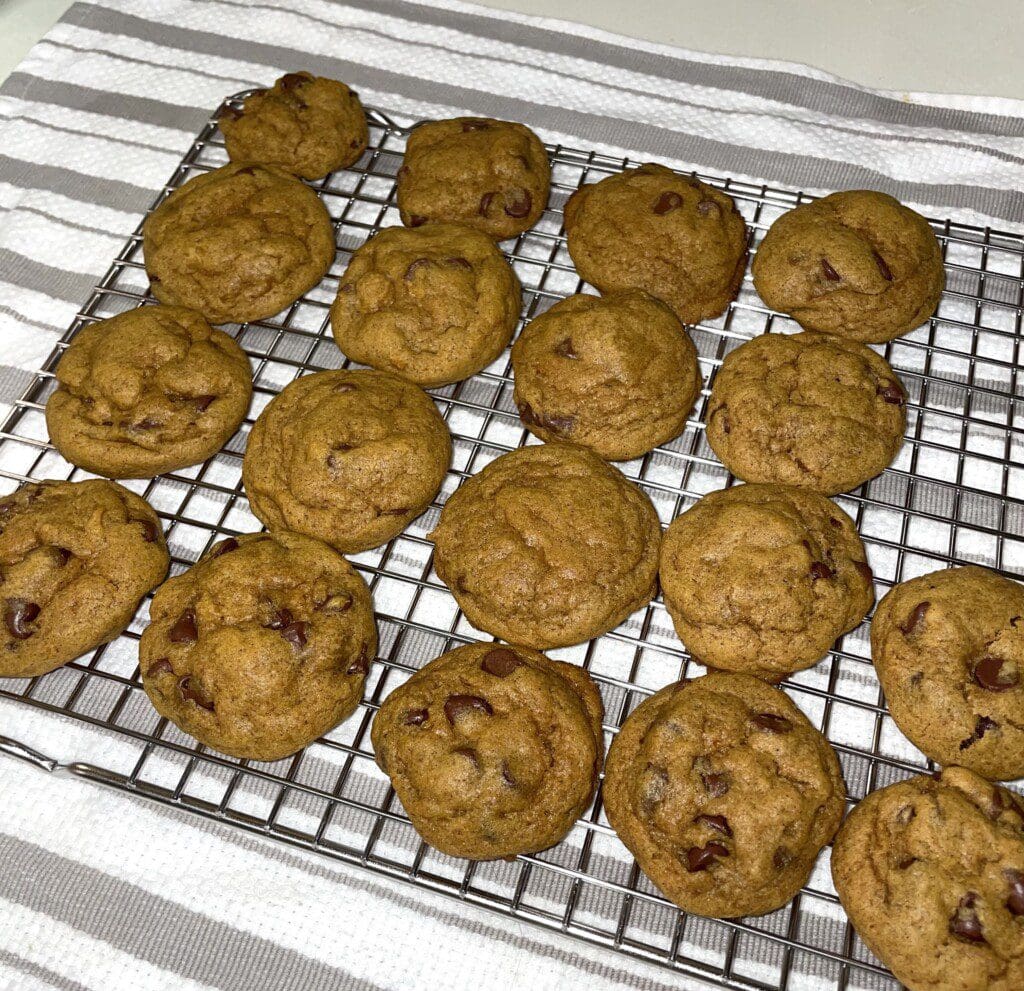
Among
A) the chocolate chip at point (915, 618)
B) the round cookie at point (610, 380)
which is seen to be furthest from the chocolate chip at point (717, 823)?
the round cookie at point (610, 380)

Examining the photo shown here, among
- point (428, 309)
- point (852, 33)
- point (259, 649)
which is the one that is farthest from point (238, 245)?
point (852, 33)

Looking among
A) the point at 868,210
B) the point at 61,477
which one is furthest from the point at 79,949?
the point at 868,210

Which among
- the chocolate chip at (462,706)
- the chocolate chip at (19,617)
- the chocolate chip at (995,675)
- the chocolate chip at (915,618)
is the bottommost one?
the chocolate chip at (995,675)

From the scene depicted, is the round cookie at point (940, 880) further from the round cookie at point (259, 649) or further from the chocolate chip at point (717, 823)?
the round cookie at point (259, 649)

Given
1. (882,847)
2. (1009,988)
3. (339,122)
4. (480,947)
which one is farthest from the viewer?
(339,122)

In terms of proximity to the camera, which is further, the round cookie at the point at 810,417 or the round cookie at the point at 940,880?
the round cookie at the point at 810,417

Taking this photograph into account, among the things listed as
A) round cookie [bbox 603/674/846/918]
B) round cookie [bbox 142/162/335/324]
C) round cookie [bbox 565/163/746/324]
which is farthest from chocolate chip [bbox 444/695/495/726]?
round cookie [bbox 142/162/335/324]

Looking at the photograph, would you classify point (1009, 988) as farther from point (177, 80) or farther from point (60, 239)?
point (177, 80)
